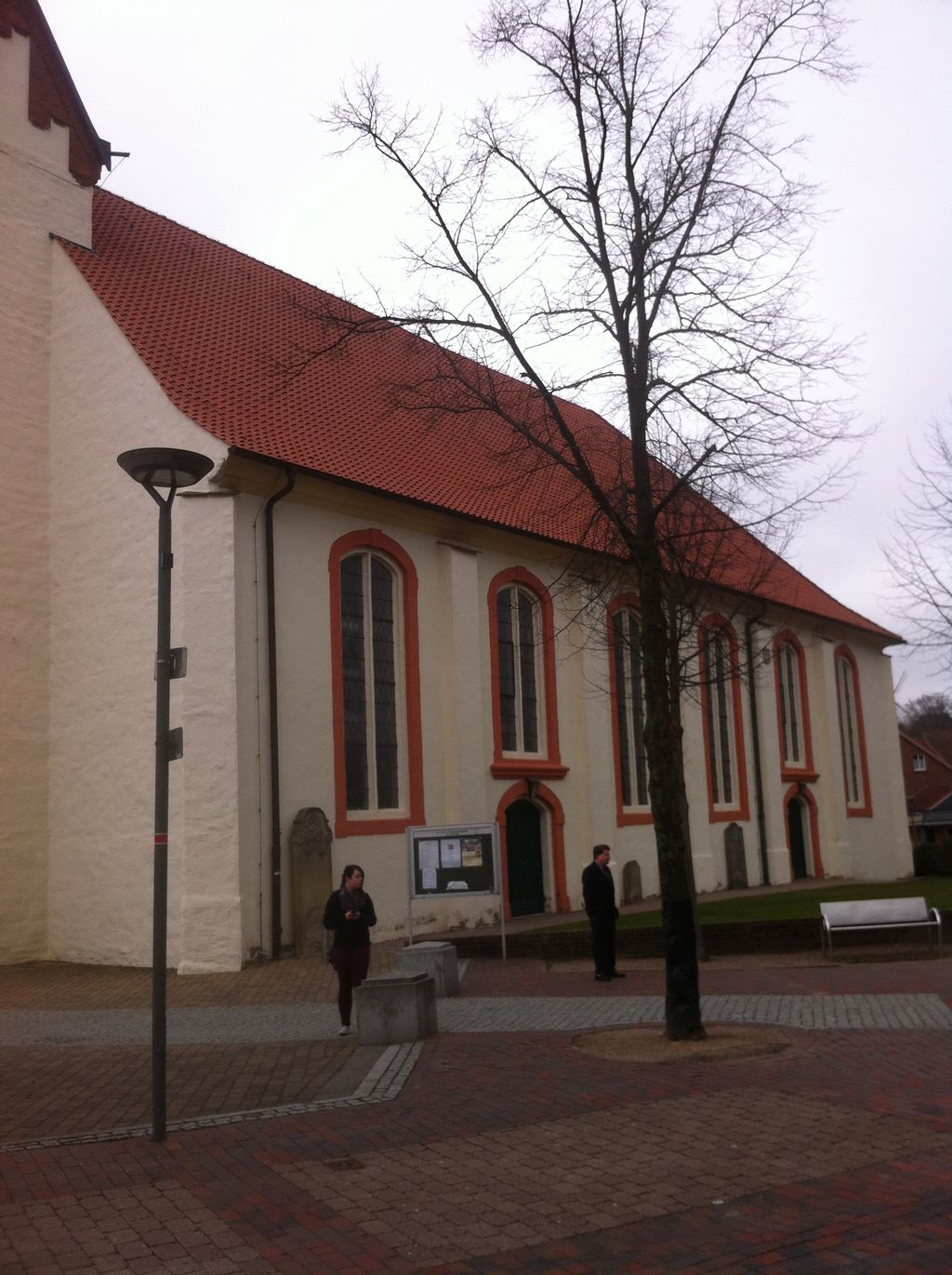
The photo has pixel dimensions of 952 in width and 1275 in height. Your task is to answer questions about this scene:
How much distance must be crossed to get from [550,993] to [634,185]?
8.15 m

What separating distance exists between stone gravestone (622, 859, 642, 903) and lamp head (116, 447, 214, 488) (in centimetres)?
1780

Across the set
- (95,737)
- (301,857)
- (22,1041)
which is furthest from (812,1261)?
(95,737)

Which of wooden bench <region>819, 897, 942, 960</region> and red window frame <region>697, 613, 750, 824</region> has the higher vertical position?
red window frame <region>697, 613, 750, 824</region>

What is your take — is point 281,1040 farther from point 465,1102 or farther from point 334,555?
point 334,555

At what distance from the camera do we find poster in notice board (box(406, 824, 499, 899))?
53.0 feet

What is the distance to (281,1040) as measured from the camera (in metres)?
10.9

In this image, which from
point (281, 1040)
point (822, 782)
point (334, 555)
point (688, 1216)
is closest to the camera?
point (688, 1216)

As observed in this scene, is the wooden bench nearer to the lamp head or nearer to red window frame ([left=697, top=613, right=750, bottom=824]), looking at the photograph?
the lamp head

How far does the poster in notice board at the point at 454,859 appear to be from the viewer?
1616 centimetres

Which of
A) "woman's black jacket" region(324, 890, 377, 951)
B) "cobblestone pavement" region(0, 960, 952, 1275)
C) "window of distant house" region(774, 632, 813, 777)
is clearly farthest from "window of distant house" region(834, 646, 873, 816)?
"woman's black jacket" region(324, 890, 377, 951)

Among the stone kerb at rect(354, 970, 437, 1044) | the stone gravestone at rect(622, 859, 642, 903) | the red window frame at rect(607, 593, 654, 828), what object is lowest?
the stone kerb at rect(354, 970, 437, 1044)

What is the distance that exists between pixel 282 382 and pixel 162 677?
31.0 ft

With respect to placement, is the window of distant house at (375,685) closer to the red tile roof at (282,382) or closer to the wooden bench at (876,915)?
the red tile roof at (282,382)

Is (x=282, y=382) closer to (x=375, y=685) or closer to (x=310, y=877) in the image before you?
(x=375, y=685)
